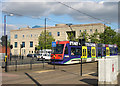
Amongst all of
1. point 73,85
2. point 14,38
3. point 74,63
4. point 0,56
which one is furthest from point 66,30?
point 73,85

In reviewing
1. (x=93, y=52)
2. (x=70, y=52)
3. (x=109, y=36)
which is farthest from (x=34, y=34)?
(x=70, y=52)

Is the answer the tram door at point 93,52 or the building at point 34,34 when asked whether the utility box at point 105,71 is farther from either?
the building at point 34,34

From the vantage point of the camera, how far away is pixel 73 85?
10.2m

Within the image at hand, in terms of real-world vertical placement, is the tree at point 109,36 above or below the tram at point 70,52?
above

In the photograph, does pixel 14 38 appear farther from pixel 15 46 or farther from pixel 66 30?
pixel 66 30

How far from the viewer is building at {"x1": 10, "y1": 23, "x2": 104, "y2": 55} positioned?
218ft

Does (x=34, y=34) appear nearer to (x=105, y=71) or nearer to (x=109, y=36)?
(x=109, y=36)

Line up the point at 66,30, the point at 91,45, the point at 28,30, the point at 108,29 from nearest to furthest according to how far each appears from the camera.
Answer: the point at 91,45 < the point at 108,29 < the point at 66,30 < the point at 28,30

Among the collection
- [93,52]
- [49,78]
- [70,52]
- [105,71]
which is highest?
Answer: [70,52]

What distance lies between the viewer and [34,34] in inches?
3017

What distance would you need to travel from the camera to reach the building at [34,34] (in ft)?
218

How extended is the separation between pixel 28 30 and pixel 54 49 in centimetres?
5503

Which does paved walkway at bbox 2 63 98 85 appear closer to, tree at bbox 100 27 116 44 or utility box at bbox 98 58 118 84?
utility box at bbox 98 58 118 84

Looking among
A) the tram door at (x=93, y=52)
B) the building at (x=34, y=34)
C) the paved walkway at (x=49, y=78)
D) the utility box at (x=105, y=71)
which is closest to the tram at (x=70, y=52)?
the tram door at (x=93, y=52)
